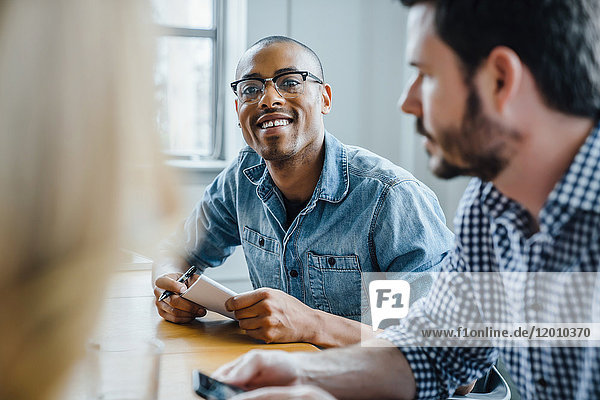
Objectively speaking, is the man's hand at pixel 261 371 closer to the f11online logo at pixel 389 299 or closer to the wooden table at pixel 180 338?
the wooden table at pixel 180 338

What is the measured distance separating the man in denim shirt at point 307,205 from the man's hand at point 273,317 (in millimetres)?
121

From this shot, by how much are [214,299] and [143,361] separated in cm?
70

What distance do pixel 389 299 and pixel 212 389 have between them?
0.80m

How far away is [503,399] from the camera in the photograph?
124 cm

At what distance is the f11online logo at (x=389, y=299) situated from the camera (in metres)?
1.59

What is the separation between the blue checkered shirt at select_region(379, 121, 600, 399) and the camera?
2.83ft

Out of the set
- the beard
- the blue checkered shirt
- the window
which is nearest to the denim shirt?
the blue checkered shirt

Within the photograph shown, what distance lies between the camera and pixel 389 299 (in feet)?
5.37

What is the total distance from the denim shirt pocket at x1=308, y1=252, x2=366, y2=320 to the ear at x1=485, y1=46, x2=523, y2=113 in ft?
2.74

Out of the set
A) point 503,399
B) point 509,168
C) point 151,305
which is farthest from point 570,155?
point 151,305

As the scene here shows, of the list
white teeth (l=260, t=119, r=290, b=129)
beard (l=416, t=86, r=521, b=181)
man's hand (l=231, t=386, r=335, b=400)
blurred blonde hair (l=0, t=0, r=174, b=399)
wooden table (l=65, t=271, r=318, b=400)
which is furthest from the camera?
white teeth (l=260, t=119, r=290, b=129)

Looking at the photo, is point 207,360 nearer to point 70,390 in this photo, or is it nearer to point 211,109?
point 70,390

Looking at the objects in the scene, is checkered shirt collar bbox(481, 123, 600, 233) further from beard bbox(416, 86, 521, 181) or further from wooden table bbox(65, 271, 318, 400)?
wooden table bbox(65, 271, 318, 400)

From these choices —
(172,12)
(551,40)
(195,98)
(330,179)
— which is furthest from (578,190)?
(195,98)
